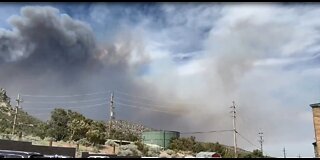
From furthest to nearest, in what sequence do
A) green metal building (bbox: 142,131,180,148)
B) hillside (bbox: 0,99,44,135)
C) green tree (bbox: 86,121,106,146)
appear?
1. green metal building (bbox: 142,131,180,148)
2. hillside (bbox: 0,99,44,135)
3. green tree (bbox: 86,121,106,146)

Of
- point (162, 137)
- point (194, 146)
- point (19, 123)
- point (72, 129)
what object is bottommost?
point (194, 146)

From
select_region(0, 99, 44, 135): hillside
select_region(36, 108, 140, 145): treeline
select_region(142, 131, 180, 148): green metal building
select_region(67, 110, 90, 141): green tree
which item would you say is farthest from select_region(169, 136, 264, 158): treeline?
select_region(0, 99, 44, 135): hillside

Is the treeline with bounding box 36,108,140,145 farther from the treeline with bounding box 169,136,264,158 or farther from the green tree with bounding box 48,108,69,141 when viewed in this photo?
the treeline with bounding box 169,136,264,158

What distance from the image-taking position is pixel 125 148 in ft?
156

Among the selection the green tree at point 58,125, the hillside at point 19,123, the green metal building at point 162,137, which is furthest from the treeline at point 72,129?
the green metal building at point 162,137

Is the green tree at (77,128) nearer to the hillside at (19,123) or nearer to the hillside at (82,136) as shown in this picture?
the hillside at (82,136)

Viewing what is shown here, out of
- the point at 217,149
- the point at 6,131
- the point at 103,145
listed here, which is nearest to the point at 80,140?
the point at 103,145

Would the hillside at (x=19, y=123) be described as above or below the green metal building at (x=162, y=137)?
above

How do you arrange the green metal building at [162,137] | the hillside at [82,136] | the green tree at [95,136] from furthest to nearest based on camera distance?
the green metal building at [162,137] → the green tree at [95,136] → the hillside at [82,136]

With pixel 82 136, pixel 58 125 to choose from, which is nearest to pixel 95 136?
pixel 82 136

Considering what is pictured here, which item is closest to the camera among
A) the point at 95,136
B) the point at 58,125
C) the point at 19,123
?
the point at 95,136

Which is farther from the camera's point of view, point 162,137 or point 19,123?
point 19,123

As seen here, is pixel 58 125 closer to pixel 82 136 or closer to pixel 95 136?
pixel 82 136

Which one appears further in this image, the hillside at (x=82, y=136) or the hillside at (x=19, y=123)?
the hillside at (x=19, y=123)
